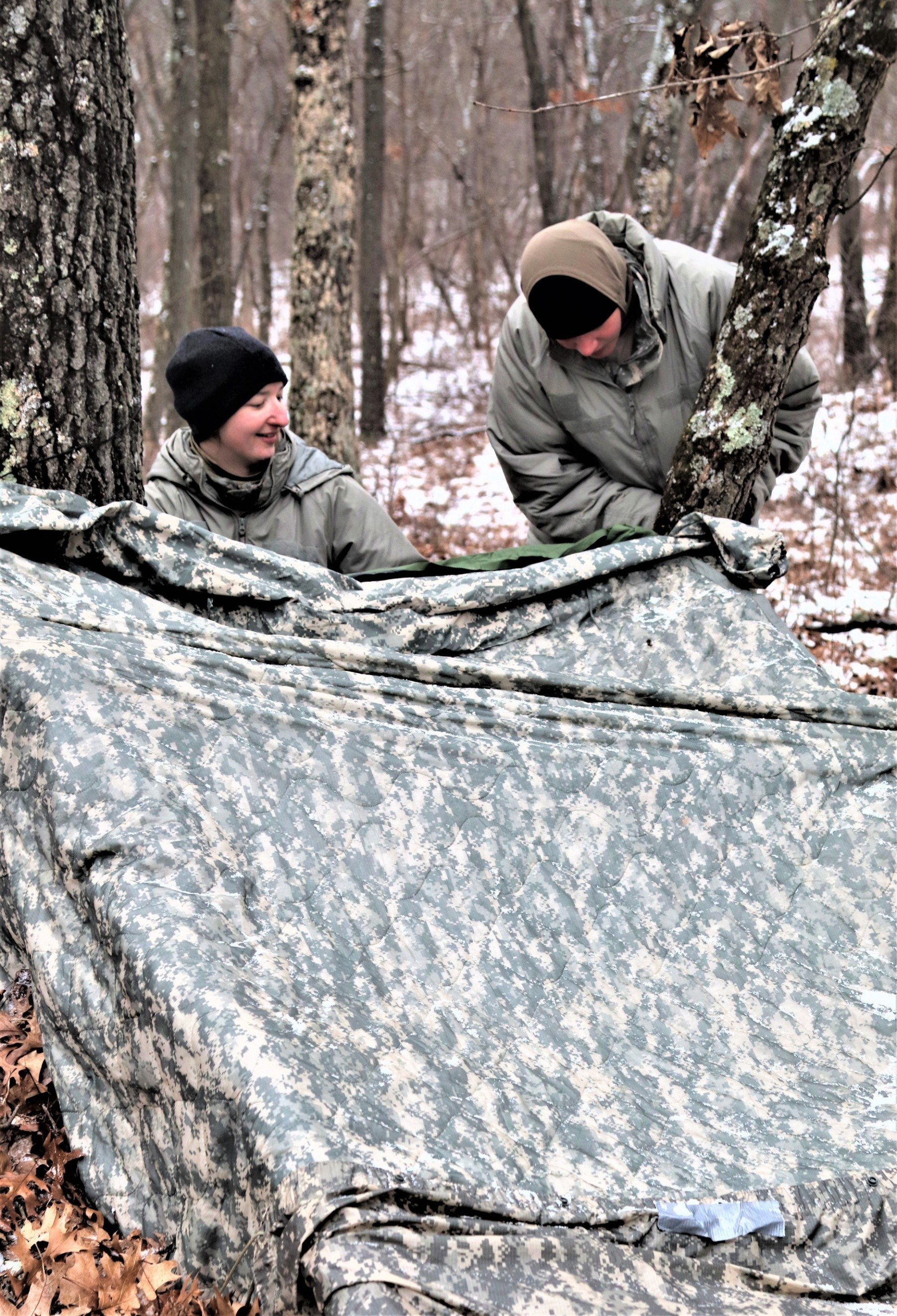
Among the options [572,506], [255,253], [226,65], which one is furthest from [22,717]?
[255,253]

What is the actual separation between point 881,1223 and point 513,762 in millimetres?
1255

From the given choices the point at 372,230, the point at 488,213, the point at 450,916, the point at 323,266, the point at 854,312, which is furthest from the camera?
the point at 488,213

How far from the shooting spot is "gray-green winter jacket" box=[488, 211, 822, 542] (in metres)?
3.83

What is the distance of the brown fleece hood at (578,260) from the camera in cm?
348

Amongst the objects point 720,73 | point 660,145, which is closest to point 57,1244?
point 720,73

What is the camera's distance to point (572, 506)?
403 cm

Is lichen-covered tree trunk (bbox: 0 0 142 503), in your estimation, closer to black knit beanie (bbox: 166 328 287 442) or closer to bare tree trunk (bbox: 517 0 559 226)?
black knit beanie (bbox: 166 328 287 442)

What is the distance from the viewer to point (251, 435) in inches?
141

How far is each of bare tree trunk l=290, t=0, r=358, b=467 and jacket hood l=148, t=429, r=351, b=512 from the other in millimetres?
3384

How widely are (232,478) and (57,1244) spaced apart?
7.79 feet

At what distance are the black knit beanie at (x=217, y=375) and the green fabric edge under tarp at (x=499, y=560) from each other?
734 millimetres

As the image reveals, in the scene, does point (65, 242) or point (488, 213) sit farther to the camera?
point (488, 213)

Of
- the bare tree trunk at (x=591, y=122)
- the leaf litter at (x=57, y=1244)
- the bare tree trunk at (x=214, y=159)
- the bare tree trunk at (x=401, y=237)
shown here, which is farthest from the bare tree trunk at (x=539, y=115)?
the leaf litter at (x=57, y=1244)

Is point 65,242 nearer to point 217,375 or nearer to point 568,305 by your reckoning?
point 217,375
